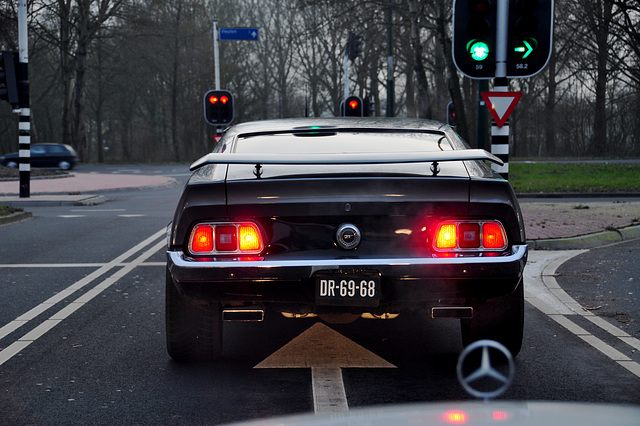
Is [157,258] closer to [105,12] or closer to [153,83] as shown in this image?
[105,12]

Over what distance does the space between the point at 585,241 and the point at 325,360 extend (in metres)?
6.51

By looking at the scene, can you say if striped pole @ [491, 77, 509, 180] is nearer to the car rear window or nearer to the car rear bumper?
the car rear window

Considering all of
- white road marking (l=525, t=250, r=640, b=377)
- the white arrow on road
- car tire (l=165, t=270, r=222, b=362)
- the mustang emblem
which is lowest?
white road marking (l=525, t=250, r=640, b=377)

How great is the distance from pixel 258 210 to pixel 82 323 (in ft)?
8.14

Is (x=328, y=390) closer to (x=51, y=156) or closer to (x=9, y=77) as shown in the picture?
(x=9, y=77)

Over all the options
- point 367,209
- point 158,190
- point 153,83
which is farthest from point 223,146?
point 153,83

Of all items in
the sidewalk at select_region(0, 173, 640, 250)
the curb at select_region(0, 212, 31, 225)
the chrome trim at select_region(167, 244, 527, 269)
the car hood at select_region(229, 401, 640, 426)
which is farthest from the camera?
the curb at select_region(0, 212, 31, 225)

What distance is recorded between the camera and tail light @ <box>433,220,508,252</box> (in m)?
4.48

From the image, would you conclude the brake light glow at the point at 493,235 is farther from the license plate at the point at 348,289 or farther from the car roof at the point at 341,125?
the car roof at the point at 341,125

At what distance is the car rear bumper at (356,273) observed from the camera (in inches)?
172

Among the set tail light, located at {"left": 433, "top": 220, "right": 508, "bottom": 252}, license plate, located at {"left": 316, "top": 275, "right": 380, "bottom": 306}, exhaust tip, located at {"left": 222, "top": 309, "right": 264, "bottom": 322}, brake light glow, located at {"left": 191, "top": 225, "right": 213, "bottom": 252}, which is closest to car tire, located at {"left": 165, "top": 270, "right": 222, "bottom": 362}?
exhaust tip, located at {"left": 222, "top": 309, "right": 264, "bottom": 322}

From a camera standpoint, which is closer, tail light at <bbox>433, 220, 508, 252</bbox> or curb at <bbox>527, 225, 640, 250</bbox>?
tail light at <bbox>433, 220, 508, 252</bbox>

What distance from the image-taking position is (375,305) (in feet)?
14.3

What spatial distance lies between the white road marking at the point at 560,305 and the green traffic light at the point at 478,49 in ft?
7.77
